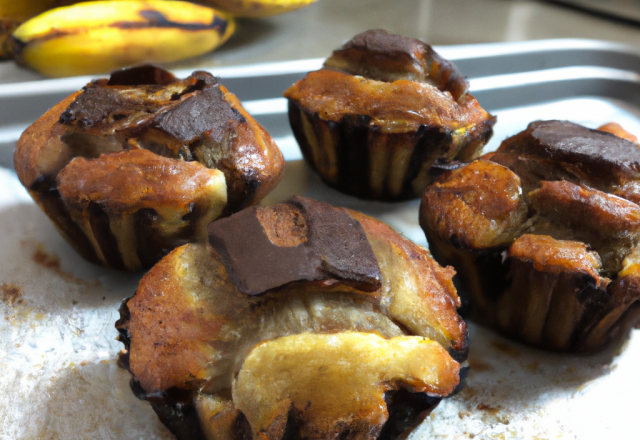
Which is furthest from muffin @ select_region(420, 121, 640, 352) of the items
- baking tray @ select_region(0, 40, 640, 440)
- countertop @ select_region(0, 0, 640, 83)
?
countertop @ select_region(0, 0, 640, 83)

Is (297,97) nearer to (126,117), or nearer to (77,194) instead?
(126,117)

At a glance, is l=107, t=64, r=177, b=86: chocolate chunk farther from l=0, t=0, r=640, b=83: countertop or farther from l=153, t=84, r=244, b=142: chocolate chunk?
l=0, t=0, r=640, b=83: countertop

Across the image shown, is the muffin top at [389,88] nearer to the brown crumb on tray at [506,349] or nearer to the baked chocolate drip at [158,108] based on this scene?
the baked chocolate drip at [158,108]

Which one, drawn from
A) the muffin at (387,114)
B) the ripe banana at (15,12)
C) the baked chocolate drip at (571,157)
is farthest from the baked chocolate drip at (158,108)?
the ripe banana at (15,12)

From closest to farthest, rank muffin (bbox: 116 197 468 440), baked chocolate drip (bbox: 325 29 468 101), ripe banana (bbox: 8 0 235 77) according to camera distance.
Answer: muffin (bbox: 116 197 468 440) → baked chocolate drip (bbox: 325 29 468 101) → ripe banana (bbox: 8 0 235 77)

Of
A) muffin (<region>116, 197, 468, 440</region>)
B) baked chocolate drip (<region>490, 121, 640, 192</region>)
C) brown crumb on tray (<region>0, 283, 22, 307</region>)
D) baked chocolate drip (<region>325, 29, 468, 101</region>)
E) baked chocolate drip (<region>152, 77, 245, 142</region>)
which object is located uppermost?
baked chocolate drip (<region>325, 29, 468, 101</region>)

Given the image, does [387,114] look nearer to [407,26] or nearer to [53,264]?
[53,264]
